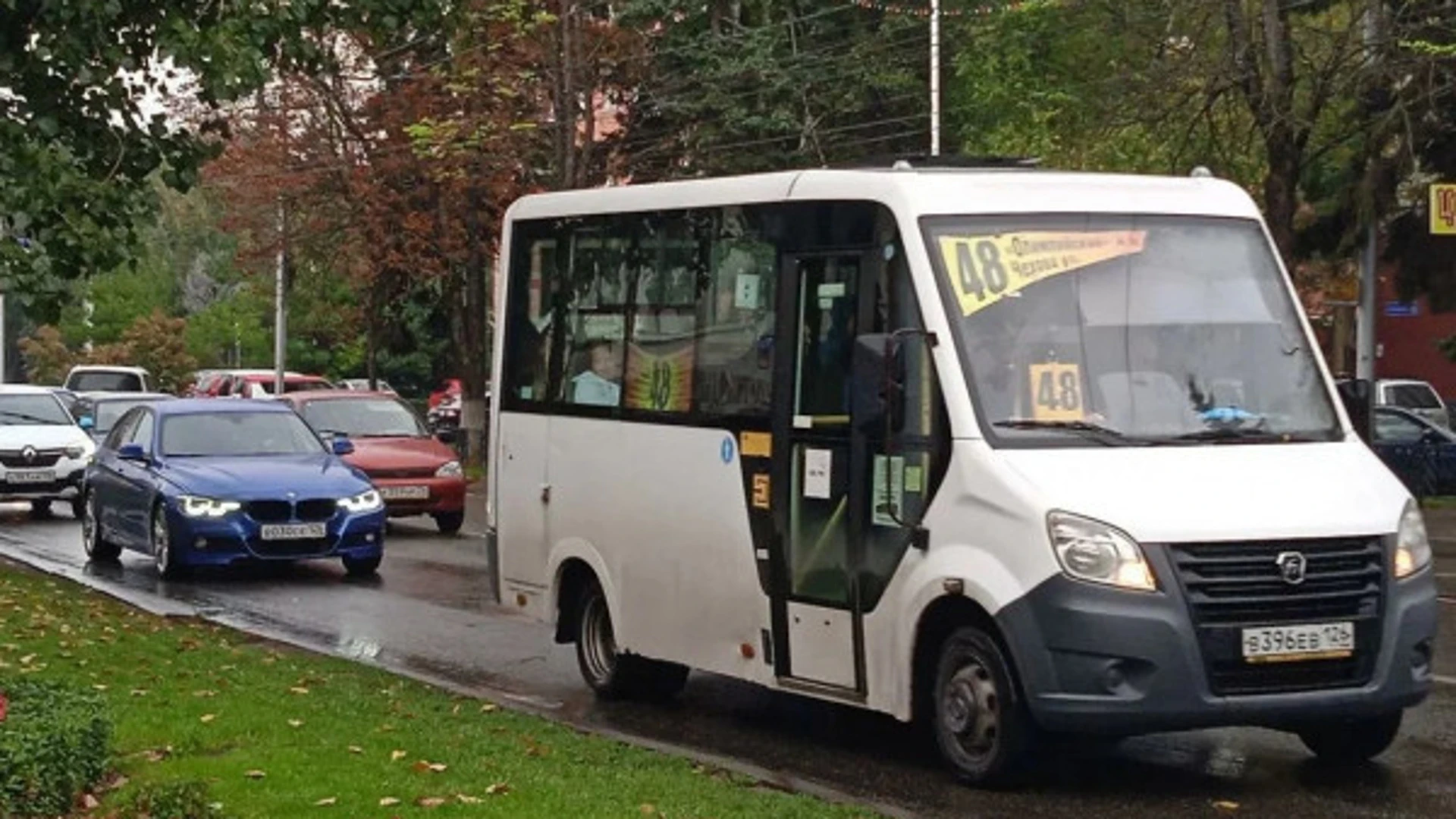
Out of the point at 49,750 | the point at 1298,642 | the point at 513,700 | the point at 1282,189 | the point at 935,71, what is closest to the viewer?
the point at 49,750

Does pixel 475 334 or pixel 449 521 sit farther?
pixel 475 334

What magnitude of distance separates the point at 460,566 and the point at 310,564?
149 centimetres

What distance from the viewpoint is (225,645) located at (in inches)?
581

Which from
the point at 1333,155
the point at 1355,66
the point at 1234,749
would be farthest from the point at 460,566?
the point at 1333,155

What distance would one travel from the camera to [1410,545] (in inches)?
379

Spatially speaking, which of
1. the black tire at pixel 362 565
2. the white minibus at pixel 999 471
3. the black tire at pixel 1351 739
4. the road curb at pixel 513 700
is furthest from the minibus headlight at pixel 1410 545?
the black tire at pixel 362 565

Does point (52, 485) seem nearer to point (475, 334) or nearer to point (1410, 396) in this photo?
point (475, 334)

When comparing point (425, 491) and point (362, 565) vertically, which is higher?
point (425, 491)

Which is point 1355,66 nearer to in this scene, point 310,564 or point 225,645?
point 310,564

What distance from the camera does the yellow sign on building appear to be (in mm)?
28109

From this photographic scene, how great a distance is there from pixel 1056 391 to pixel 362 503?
38.1ft

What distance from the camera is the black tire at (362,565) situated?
20.7 metres

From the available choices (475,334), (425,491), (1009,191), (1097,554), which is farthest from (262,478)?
(475,334)

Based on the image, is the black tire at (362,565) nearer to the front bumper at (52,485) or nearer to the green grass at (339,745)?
the green grass at (339,745)
